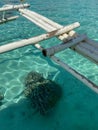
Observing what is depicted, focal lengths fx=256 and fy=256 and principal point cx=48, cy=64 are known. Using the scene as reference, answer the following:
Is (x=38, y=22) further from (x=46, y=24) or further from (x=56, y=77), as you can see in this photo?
(x=56, y=77)

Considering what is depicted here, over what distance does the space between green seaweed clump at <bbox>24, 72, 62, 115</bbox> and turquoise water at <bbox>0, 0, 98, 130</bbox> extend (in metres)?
0.25

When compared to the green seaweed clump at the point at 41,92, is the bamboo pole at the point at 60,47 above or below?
above

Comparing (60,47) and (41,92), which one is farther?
(41,92)

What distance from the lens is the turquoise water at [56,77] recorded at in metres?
8.23

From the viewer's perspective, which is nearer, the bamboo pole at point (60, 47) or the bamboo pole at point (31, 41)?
the bamboo pole at point (31, 41)

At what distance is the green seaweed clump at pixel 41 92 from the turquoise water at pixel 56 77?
A: 253 millimetres

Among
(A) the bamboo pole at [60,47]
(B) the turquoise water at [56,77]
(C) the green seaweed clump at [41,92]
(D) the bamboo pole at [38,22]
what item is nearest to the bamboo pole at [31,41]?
(A) the bamboo pole at [60,47]

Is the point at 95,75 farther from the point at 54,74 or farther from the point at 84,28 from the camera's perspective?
the point at 84,28

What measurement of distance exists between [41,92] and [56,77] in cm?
159

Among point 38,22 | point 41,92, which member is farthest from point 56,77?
point 38,22

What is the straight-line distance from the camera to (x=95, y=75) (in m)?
10.7

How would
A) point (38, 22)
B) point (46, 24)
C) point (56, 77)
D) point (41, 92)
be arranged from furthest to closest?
point (56, 77), point (41, 92), point (38, 22), point (46, 24)

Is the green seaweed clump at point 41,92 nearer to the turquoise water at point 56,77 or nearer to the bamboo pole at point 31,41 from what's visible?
the turquoise water at point 56,77

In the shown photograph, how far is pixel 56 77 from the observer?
1048 centimetres
